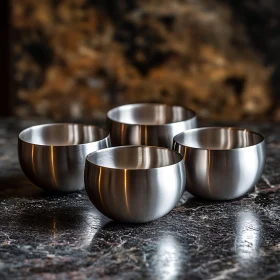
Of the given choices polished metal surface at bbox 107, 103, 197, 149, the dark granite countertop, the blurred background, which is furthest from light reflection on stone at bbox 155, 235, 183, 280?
the blurred background

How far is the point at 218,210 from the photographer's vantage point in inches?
47.4

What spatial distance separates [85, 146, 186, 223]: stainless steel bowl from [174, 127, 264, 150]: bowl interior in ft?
0.67

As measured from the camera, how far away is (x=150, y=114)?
1.56 metres

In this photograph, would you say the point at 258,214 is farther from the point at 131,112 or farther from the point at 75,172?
the point at 131,112

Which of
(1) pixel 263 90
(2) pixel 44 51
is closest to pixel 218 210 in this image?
(1) pixel 263 90

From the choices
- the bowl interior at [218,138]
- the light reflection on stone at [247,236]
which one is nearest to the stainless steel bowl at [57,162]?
the bowl interior at [218,138]

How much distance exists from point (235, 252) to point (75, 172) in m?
0.37

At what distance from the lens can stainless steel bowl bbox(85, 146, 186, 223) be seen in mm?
1062

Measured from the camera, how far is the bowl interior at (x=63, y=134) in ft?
4.55

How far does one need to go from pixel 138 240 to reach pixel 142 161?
200 mm

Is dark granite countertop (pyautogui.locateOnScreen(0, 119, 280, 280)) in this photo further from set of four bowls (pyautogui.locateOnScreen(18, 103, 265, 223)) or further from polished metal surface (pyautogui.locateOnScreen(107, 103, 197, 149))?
polished metal surface (pyautogui.locateOnScreen(107, 103, 197, 149))

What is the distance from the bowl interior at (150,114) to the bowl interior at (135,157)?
0.29m

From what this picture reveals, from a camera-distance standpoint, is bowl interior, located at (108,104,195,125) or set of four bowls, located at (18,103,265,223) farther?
bowl interior, located at (108,104,195,125)

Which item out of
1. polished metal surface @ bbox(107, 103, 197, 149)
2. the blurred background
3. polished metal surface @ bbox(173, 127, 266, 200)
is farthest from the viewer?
the blurred background
